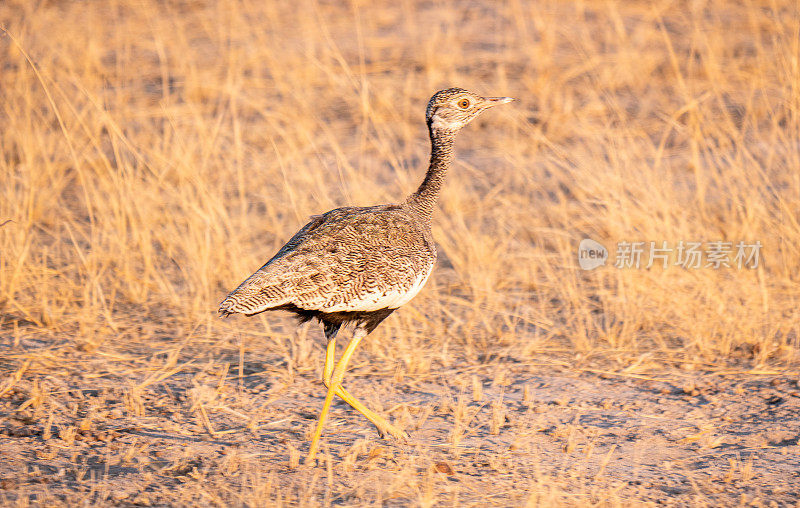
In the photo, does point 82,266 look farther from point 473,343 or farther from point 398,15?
point 398,15

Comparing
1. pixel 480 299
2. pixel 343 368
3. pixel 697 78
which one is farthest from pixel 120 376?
pixel 697 78

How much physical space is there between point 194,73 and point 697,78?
476 cm

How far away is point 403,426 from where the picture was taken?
399cm

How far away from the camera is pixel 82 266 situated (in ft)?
18.5

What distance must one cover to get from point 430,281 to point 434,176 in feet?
4.62

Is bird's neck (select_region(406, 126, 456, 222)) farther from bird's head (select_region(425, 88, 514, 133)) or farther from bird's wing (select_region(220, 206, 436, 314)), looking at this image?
bird's wing (select_region(220, 206, 436, 314))

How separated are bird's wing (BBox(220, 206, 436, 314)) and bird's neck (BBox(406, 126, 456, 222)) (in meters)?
0.27

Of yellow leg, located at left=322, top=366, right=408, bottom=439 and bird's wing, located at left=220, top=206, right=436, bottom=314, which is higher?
bird's wing, located at left=220, top=206, right=436, bottom=314

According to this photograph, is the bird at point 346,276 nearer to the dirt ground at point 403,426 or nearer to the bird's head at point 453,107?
the dirt ground at point 403,426

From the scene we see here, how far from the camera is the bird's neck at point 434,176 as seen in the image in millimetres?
4301

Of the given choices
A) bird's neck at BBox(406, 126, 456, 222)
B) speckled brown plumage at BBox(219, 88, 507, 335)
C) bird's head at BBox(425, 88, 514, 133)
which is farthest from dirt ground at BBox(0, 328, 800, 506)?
bird's head at BBox(425, 88, 514, 133)

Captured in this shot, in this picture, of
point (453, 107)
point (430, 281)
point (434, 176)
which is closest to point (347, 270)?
point (434, 176)

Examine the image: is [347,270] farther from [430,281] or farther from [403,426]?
[430,281]

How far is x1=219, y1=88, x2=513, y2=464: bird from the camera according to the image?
11.4ft
